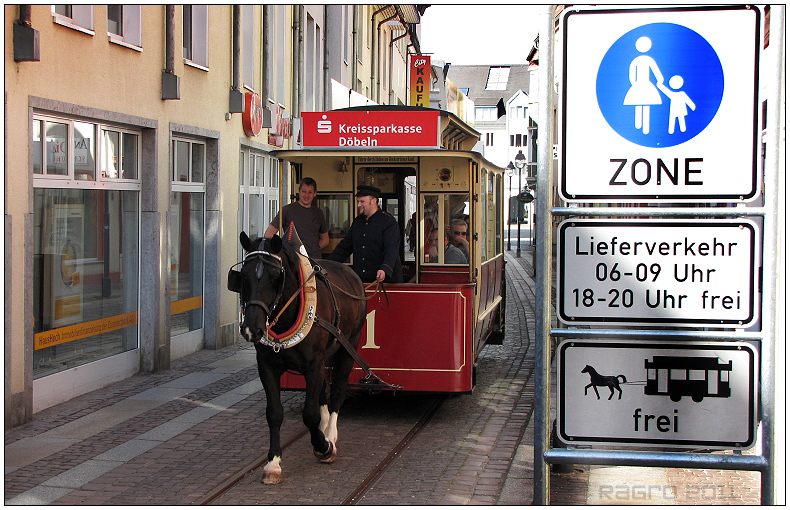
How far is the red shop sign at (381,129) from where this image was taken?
8.58 metres

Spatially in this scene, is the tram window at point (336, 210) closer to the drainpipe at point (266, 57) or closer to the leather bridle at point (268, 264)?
the leather bridle at point (268, 264)

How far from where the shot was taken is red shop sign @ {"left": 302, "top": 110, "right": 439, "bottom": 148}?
8578 millimetres

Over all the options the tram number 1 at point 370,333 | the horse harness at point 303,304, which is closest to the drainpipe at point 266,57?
the tram number 1 at point 370,333

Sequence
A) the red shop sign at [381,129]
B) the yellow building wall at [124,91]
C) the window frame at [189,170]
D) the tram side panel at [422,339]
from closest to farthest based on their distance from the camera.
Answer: the yellow building wall at [124,91] < the tram side panel at [422,339] < the red shop sign at [381,129] < the window frame at [189,170]

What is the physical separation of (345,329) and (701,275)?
15.0 feet

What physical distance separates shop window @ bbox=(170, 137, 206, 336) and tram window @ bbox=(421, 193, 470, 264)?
4565 mm

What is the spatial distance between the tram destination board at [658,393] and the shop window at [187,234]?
9756mm

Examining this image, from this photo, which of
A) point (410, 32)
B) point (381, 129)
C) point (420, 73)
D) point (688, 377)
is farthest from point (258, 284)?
point (410, 32)

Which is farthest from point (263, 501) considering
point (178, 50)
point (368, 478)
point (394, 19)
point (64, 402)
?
point (394, 19)

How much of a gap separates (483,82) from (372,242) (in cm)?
10264

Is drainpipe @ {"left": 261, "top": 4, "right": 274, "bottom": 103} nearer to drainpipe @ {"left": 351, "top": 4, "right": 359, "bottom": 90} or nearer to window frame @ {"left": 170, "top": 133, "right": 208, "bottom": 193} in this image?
window frame @ {"left": 170, "top": 133, "right": 208, "bottom": 193}

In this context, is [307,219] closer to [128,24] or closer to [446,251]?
[446,251]

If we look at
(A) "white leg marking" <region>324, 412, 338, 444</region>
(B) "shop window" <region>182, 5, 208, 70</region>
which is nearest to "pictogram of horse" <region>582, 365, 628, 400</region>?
(A) "white leg marking" <region>324, 412, 338, 444</region>

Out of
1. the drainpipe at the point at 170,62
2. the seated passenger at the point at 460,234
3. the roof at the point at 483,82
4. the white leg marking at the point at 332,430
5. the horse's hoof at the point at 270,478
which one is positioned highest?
the roof at the point at 483,82
